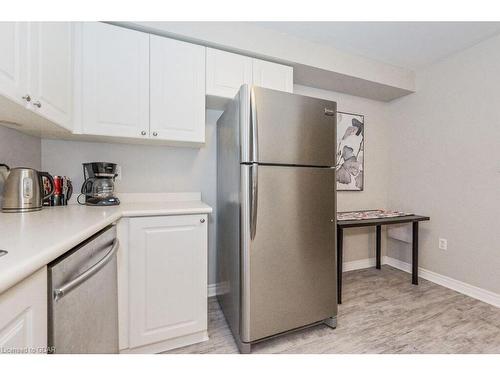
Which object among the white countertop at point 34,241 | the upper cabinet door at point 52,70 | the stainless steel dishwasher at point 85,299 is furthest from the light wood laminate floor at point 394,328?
the upper cabinet door at point 52,70

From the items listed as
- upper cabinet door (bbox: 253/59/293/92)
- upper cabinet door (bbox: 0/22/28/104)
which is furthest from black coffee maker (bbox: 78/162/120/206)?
upper cabinet door (bbox: 253/59/293/92)

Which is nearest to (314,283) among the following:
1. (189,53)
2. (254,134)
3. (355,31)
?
(254,134)

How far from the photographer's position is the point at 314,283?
4.96 ft

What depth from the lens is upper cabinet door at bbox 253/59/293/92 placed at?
1.85 meters

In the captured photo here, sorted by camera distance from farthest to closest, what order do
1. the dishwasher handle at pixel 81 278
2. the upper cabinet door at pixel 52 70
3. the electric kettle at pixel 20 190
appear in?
the electric kettle at pixel 20 190
the upper cabinet door at pixel 52 70
the dishwasher handle at pixel 81 278

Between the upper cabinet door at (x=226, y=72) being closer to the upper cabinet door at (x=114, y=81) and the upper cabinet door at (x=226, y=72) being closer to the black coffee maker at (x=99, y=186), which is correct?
the upper cabinet door at (x=114, y=81)

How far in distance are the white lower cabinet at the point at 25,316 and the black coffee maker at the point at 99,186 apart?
107 cm

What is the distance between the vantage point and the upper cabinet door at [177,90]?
158cm

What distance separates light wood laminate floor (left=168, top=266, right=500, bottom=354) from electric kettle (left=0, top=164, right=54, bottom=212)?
3.95 ft

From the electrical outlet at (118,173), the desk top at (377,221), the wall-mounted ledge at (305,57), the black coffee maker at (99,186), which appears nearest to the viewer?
the black coffee maker at (99,186)

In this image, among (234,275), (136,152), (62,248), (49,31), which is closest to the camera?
(62,248)

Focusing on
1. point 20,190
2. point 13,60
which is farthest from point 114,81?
point 20,190
